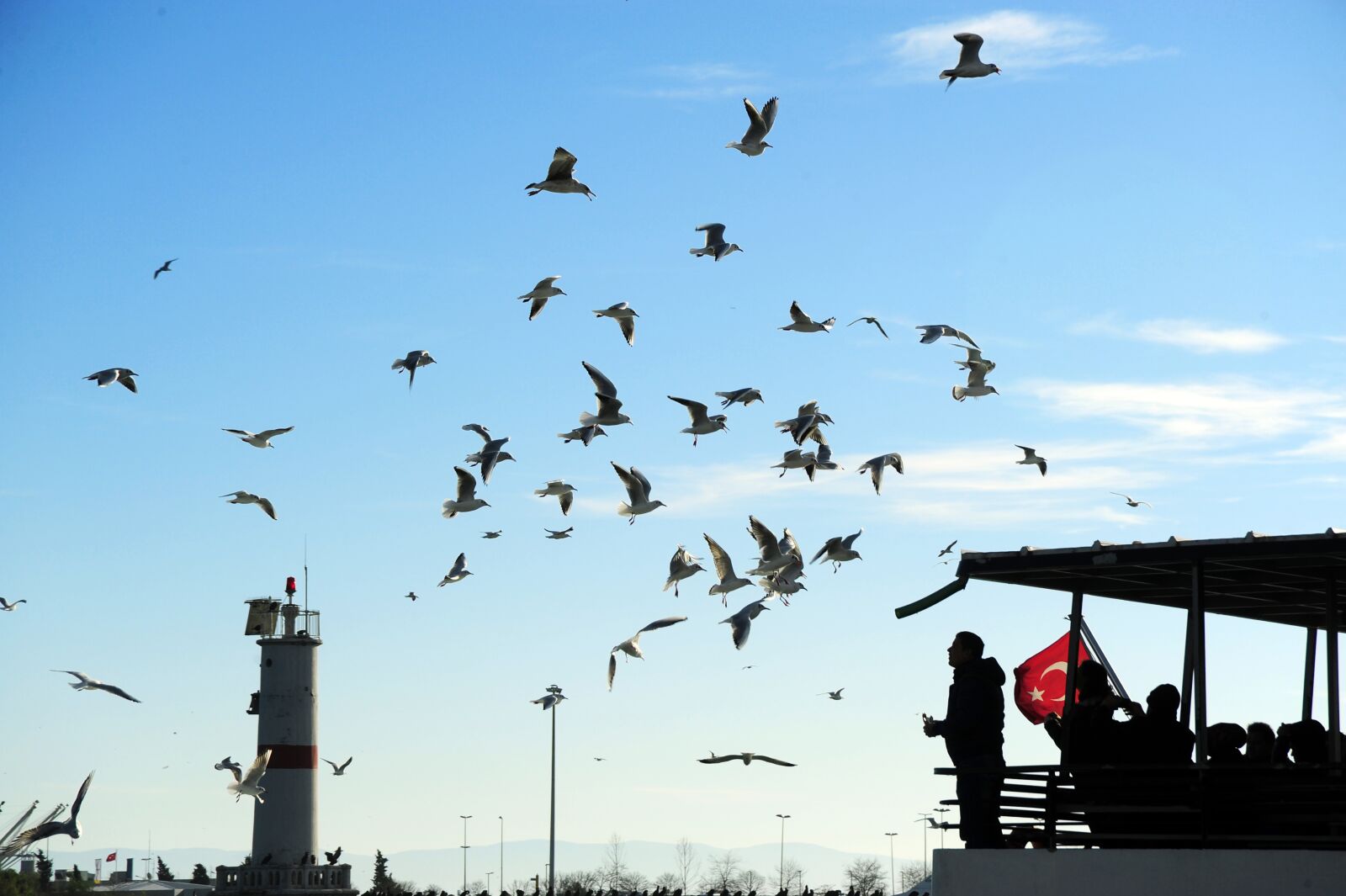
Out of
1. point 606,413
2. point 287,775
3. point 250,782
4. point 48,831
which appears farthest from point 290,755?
point 606,413

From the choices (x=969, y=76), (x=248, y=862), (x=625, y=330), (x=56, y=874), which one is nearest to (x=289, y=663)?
(x=248, y=862)

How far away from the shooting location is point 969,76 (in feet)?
77.3

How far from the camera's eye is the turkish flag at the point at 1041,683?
81.0 feet

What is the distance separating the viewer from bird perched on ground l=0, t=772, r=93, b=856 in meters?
27.6

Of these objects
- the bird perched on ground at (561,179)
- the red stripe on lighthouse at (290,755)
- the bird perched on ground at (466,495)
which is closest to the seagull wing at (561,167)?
the bird perched on ground at (561,179)

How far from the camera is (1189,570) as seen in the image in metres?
17.0

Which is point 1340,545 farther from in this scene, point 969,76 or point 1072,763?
point 969,76

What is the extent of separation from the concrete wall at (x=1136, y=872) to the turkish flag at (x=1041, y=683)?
829 cm

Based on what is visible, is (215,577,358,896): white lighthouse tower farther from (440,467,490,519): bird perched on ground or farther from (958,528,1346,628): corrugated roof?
(958,528,1346,628): corrugated roof

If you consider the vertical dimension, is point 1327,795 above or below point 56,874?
above

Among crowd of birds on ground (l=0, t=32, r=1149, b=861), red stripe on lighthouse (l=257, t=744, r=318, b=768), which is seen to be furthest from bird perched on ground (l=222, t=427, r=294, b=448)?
red stripe on lighthouse (l=257, t=744, r=318, b=768)

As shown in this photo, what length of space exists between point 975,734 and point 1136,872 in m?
1.76

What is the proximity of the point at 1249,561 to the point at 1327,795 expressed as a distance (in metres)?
2.12

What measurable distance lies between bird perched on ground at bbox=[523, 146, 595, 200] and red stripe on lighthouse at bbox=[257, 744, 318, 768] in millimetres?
38103
